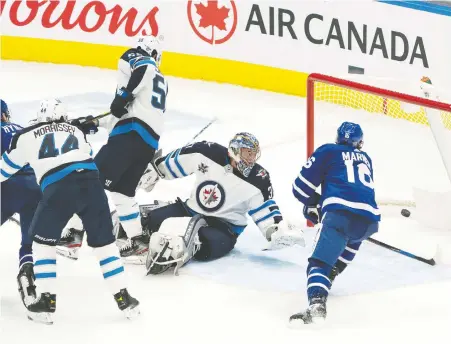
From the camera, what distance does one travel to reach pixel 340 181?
4.09 meters

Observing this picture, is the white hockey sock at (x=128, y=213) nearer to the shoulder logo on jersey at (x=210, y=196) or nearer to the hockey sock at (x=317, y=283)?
the shoulder logo on jersey at (x=210, y=196)

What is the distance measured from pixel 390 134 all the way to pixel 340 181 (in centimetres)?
234

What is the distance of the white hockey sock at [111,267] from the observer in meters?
3.88

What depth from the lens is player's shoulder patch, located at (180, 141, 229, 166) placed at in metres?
4.70

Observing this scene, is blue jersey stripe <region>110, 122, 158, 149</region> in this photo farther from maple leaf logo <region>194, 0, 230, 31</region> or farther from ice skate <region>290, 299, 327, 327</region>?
maple leaf logo <region>194, 0, 230, 31</region>

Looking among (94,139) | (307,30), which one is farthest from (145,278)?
(307,30)

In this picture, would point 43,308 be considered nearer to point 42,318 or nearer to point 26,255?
point 42,318

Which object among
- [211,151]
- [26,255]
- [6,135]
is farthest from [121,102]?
[26,255]

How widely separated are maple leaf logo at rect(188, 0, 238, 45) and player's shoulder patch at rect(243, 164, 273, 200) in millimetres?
3362

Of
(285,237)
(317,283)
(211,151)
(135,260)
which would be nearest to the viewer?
(317,283)

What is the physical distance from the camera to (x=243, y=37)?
25.8ft

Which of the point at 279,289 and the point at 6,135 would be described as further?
the point at 279,289

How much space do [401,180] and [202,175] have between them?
5.40 ft

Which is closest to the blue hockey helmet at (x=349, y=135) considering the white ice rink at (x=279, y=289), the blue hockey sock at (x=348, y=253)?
the blue hockey sock at (x=348, y=253)
